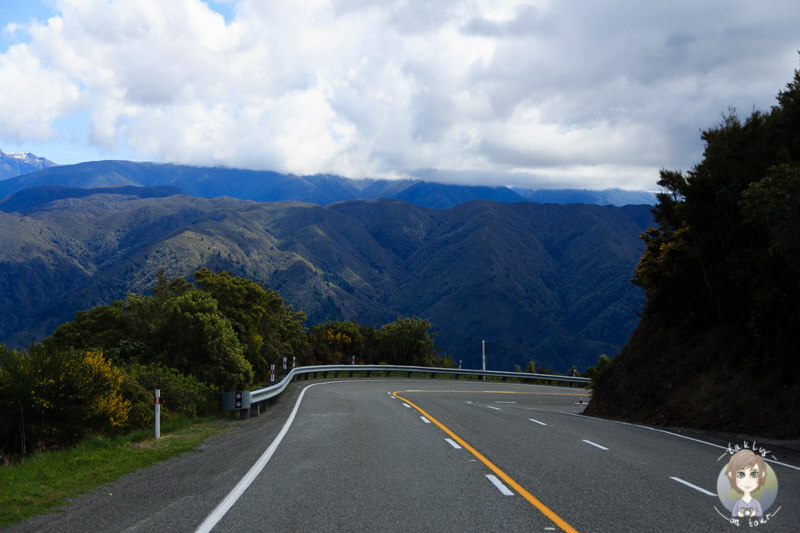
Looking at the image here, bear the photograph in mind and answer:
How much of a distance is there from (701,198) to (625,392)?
7911 millimetres

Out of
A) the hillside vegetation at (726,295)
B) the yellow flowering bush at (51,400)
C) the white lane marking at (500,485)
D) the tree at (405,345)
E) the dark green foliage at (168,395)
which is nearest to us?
the white lane marking at (500,485)

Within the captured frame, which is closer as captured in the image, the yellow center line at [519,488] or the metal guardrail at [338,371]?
Answer: the yellow center line at [519,488]

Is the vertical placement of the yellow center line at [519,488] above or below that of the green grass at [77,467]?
above

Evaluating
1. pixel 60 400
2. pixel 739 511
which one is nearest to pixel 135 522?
pixel 739 511

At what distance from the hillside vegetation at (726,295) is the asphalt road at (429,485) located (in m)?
3.86

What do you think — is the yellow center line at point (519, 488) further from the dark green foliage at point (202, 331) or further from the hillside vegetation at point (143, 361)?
the dark green foliage at point (202, 331)

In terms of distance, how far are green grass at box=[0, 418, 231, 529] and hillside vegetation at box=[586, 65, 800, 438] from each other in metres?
13.5

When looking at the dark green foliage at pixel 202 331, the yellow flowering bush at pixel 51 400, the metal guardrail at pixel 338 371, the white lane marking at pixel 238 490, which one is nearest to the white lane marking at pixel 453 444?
the white lane marking at pixel 238 490

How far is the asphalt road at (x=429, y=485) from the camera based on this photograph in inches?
256

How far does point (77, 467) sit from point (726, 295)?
2031 centimetres

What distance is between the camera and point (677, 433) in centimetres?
1670

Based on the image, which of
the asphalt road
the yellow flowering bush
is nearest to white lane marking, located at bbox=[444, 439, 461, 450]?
the asphalt road

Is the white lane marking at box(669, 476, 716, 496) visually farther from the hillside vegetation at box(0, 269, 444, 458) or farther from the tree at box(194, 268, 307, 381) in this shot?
the tree at box(194, 268, 307, 381)

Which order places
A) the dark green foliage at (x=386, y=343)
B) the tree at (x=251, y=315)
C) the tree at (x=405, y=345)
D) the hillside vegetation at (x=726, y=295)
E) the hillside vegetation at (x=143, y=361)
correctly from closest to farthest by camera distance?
1. the hillside vegetation at (x=143, y=361)
2. the hillside vegetation at (x=726, y=295)
3. the tree at (x=251, y=315)
4. the dark green foliage at (x=386, y=343)
5. the tree at (x=405, y=345)
